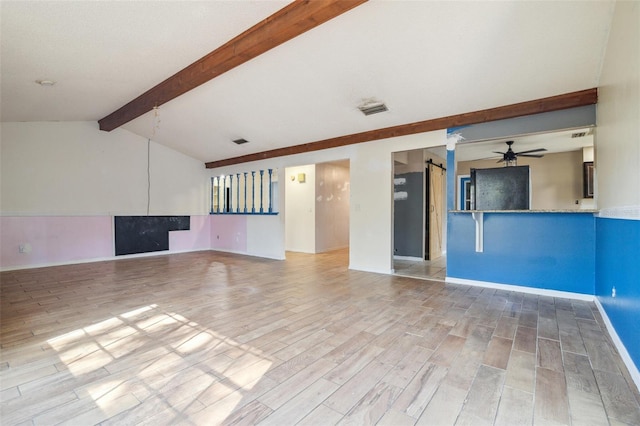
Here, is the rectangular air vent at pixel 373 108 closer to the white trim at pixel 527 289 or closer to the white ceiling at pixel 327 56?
the white ceiling at pixel 327 56

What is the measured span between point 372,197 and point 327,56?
2607mm

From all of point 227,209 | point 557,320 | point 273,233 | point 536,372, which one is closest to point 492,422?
point 536,372

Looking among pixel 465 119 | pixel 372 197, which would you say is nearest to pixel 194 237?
pixel 372 197

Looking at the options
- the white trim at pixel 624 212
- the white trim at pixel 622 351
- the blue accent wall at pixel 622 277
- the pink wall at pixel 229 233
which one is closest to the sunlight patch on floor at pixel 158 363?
the white trim at pixel 622 351

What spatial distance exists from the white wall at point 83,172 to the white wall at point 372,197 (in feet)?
14.9

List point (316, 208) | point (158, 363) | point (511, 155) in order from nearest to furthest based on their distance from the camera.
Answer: point (158, 363) < point (511, 155) < point (316, 208)

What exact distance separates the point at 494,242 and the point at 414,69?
2626 mm

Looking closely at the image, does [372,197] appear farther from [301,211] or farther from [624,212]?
[624,212]

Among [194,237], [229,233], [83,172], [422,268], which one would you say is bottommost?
[422,268]

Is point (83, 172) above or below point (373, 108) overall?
below

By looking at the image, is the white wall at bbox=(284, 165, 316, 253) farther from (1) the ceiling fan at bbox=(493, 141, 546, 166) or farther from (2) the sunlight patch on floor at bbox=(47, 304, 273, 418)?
(2) the sunlight patch on floor at bbox=(47, 304, 273, 418)

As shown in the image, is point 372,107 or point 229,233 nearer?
point 372,107

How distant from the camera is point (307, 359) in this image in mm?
2096

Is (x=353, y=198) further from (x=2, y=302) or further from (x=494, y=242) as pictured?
(x=2, y=302)
